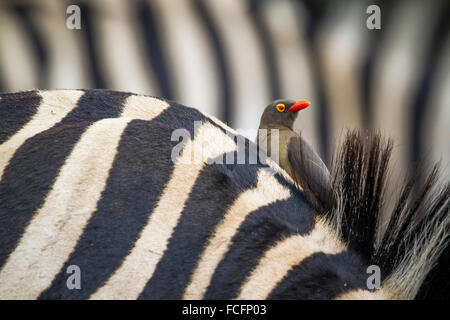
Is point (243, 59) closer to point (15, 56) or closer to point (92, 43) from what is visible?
point (92, 43)

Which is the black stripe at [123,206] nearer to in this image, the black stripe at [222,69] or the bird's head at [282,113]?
the bird's head at [282,113]

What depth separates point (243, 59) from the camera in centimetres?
174

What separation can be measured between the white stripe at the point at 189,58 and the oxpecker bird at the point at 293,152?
1.32 feet

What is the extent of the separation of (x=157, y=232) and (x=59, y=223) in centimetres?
10

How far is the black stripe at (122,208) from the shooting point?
528 mm

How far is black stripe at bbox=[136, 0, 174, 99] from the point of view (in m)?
1.67

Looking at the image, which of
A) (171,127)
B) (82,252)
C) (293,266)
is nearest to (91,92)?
(171,127)

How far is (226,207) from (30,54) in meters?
1.25

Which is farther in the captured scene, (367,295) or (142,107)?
(142,107)

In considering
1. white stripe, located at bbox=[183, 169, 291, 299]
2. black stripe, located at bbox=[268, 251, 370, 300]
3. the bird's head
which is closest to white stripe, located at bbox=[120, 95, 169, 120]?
white stripe, located at bbox=[183, 169, 291, 299]

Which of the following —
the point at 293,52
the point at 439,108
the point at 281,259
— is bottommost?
the point at 439,108

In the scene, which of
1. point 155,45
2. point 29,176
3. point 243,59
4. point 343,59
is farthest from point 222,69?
point 29,176

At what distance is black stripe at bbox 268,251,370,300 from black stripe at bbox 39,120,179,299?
153 mm
